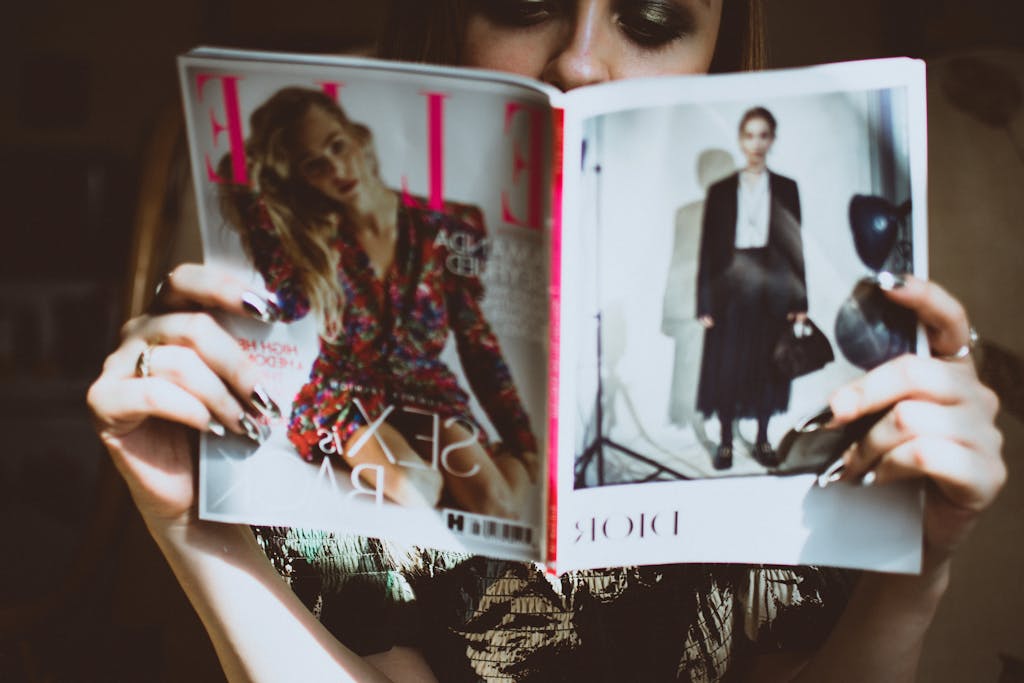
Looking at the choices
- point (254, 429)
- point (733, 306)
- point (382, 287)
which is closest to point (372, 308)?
point (382, 287)

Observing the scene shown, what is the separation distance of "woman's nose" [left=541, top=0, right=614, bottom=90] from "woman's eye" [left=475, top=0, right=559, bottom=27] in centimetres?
3

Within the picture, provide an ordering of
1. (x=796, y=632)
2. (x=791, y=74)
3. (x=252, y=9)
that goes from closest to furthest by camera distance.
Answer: (x=791, y=74)
(x=796, y=632)
(x=252, y=9)

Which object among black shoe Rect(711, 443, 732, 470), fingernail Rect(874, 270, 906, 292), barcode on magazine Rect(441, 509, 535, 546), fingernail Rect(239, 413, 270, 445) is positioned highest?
fingernail Rect(874, 270, 906, 292)

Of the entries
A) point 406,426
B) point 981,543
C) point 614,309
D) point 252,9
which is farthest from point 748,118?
point 252,9

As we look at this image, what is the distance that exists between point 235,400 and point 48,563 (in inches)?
23.2

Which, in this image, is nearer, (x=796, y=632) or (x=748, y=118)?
(x=748, y=118)

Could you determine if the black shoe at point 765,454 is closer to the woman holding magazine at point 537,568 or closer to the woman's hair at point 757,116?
the woman holding magazine at point 537,568

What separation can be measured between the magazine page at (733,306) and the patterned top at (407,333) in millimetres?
52

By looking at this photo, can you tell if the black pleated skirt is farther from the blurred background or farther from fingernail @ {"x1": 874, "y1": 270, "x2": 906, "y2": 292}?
the blurred background

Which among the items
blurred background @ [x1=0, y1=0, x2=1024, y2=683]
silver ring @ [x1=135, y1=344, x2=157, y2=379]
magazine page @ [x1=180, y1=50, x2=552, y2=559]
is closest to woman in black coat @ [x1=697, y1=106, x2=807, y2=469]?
magazine page @ [x1=180, y1=50, x2=552, y2=559]

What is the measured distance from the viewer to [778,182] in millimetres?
546

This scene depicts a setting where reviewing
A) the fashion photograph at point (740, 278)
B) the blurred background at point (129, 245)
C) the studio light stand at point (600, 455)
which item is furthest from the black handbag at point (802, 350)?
the blurred background at point (129, 245)

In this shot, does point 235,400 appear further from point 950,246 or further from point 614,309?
point 950,246

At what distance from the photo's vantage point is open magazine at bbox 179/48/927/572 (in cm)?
53
